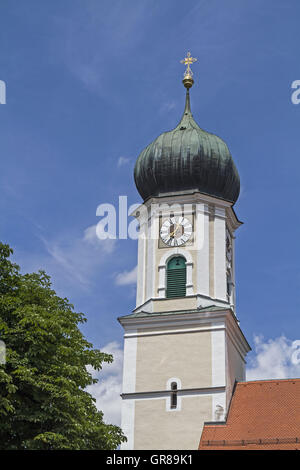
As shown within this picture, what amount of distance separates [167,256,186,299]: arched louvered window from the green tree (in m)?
9.41

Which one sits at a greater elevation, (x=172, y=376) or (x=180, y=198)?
(x=180, y=198)

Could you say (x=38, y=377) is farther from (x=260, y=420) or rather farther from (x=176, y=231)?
(x=176, y=231)

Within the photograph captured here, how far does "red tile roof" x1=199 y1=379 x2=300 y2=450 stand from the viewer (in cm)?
2512

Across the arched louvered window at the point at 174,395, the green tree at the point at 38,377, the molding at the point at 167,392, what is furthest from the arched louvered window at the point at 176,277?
the green tree at the point at 38,377

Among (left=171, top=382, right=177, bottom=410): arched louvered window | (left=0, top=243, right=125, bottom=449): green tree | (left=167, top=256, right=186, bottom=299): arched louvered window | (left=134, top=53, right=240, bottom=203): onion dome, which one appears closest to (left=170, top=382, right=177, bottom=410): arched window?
(left=171, top=382, right=177, bottom=410): arched louvered window

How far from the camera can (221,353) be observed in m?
27.4

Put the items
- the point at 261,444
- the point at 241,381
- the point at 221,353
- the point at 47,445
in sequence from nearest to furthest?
the point at 47,445 < the point at 261,444 < the point at 221,353 < the point at 241,381

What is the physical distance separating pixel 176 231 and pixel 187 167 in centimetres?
263

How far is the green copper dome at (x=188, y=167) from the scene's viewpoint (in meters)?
31.1

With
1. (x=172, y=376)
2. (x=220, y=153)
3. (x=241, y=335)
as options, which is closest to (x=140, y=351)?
(x=172, y=376)

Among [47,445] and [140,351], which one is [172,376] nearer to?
[140,351]

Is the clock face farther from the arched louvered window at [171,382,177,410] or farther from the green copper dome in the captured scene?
the arched louvered window at [171,382,177,410]

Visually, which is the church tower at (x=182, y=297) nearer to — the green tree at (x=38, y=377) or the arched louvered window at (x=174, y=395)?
the arched louvered window at (x=174, y=395)

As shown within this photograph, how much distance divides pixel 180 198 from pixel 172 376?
697cm
